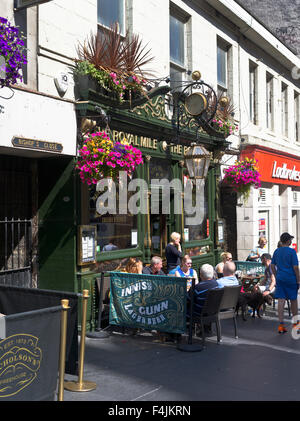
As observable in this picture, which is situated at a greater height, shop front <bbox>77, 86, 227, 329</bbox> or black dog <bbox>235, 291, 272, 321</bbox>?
shop front <bbox>77, 86, 227, 329</bbox>

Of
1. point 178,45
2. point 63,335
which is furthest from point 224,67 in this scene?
point 63,335

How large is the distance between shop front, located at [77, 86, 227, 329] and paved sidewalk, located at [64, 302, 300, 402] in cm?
162

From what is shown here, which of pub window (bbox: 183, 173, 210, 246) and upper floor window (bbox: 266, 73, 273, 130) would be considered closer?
pub window (bbox: 183, 173, 210, 246)

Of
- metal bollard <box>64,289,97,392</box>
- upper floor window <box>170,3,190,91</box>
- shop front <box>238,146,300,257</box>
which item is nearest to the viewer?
metal bollard <box>64,289,97,392</box>

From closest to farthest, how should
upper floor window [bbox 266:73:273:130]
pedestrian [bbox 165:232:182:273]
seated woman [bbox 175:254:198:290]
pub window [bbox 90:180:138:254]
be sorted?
pub window [bbox 90:180:138:254] → seated woman [bbox 175:254:198:290] → pedestrian [bbox 165:232:182:273] → upper floor window [bbox 266:73:273:130]

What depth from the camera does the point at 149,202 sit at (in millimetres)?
10414

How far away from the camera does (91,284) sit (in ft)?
27.7

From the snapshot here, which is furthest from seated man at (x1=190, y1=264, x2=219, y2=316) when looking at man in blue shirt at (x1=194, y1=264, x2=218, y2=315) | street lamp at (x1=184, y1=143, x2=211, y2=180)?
street lamp at (x1=184, y1=143, x2=211, y2=180)

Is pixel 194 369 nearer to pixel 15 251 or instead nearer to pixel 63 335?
pixel 63 335

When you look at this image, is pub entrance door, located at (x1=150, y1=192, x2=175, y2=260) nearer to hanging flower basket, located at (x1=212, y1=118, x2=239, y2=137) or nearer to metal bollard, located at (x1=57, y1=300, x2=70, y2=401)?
hanging flower basket, located at (x1=212, y1=118, x2=239, y2=137)

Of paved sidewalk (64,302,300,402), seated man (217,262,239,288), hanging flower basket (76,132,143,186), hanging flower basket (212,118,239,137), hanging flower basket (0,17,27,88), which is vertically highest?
hanging flower basket (212,118,239,137)

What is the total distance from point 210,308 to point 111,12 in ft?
19.9

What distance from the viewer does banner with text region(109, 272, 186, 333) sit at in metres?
7.53
